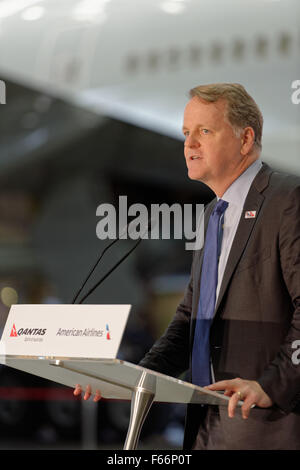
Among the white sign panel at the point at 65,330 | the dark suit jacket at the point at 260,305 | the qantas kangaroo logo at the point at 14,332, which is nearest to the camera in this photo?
the white sign panel at the point at 65,330

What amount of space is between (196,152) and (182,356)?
1.27 feet

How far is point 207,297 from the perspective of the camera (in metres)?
1.28

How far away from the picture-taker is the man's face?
129 centimetres

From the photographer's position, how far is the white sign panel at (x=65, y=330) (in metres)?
0.93

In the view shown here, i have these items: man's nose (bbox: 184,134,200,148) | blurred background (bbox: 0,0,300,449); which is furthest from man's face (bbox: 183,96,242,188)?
blurred background (bbox: 0,0,300,449)

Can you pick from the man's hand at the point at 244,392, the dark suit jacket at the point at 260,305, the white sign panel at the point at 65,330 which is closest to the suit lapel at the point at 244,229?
the dark suit jacket at the point at 260,305

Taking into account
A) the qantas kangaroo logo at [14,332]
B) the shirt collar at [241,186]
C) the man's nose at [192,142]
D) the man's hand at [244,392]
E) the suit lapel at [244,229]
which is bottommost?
the man's hand at [244,392]

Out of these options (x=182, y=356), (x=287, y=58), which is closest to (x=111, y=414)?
(x=287, y=58)

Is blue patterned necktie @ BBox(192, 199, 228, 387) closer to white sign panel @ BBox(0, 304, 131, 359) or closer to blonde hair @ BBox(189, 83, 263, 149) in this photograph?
blonde hair @ BBox(189, 83, 263, 149)

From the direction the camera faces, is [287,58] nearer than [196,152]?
No

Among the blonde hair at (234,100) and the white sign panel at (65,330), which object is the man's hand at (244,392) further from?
the blonde hair at (234,100)

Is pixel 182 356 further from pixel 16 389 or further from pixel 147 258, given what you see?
pixel 147 258

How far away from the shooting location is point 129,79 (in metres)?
6.79

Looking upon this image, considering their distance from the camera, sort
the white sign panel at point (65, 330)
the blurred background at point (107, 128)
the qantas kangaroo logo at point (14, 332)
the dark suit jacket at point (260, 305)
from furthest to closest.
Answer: the blurred background at point (107, 128) < the dark suit jacket at point (260, 305) < the qantas kangaroo logo at point (14, 332) < the white sign panel at point (65, 330)
